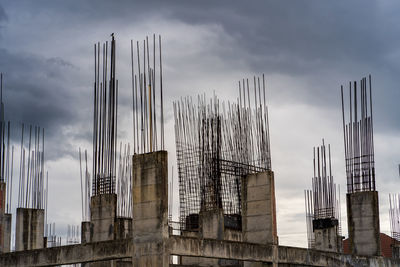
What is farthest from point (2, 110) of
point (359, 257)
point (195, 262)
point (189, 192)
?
point (359, 257)

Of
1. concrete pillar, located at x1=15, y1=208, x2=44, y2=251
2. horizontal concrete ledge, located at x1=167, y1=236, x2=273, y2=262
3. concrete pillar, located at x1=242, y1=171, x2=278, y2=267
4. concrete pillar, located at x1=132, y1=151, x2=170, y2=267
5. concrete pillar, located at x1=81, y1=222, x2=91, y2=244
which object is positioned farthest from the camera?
concrete pillar, located at x1=15, y1=208, x2=44, y2=251

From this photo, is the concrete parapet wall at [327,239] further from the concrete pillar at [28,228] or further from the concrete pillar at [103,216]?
the concrete pillar at [28,228]

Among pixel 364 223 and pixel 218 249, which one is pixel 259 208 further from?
pixel 364 223

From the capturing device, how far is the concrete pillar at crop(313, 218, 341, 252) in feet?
101

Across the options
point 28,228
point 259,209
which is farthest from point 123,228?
point 259,209

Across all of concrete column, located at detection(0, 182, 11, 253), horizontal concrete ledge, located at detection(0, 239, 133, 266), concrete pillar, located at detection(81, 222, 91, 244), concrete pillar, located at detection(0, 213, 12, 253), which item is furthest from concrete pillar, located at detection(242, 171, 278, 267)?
concrete pillar, located at detection(0, 213, 12, 253)

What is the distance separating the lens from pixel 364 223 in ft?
82.2

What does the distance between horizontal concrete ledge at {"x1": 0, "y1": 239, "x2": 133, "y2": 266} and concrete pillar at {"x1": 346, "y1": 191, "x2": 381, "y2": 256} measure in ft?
35.4

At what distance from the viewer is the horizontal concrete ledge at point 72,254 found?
17797 mm

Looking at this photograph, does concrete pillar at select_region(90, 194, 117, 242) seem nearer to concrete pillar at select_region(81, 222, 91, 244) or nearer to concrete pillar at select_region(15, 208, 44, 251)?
concrete pillar at select_region(81, 222, 91, 244)

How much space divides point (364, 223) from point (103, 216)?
32.2 feet

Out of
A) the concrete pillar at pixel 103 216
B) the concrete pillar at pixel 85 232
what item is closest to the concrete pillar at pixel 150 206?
the concrete pillar at pixel 103 216

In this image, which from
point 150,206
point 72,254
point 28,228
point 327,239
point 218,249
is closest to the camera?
point 150,206

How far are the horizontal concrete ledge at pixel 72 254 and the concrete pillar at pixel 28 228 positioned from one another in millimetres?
7019
